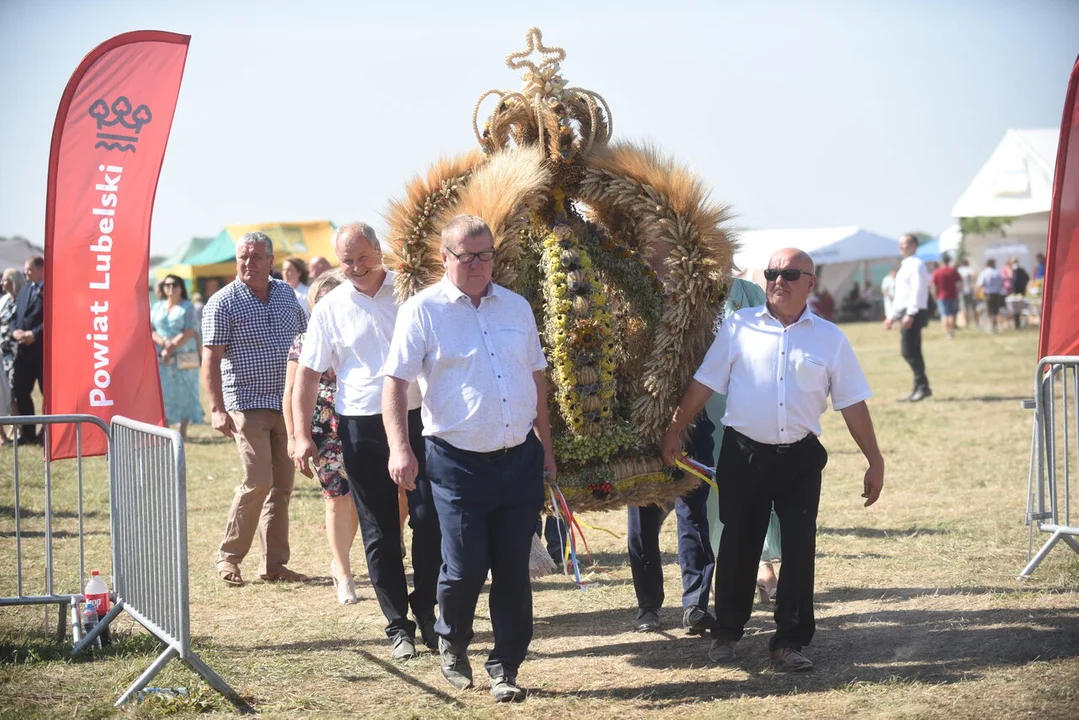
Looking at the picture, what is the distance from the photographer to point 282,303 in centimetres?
724

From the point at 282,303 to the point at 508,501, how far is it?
3.01 meters

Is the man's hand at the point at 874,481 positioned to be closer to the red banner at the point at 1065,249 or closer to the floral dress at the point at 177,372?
the red banner at the point at 1065,249

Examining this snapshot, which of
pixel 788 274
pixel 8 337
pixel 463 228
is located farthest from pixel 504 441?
pixel 8 337

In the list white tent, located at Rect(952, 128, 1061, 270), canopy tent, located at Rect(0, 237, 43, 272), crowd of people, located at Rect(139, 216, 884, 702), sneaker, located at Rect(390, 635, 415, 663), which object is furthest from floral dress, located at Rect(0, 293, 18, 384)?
canopy tent, located at Rect(0, 237, 43, 272)

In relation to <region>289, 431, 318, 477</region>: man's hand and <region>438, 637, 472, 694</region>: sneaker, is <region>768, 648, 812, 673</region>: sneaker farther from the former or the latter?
<region>289, 431, 318, 477</region>: man's hand

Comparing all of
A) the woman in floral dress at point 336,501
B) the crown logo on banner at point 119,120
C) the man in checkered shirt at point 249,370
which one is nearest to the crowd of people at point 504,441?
the woman in floral dress at point 336,501

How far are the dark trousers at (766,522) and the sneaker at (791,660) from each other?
1.0 inches

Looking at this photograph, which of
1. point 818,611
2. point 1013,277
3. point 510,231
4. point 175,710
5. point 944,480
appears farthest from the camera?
point 1013,277

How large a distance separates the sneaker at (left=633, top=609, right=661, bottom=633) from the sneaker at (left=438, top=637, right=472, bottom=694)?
1.22 meters

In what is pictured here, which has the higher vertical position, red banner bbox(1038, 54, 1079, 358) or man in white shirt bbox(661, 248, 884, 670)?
red banner bbox(1038, 54, 1079, 358)

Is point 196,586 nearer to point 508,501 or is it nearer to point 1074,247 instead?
point 508,501

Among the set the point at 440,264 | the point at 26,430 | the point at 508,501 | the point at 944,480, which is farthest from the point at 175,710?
the point at 26,430

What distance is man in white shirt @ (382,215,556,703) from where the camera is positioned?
4746 mm

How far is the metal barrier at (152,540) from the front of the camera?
4.67m
